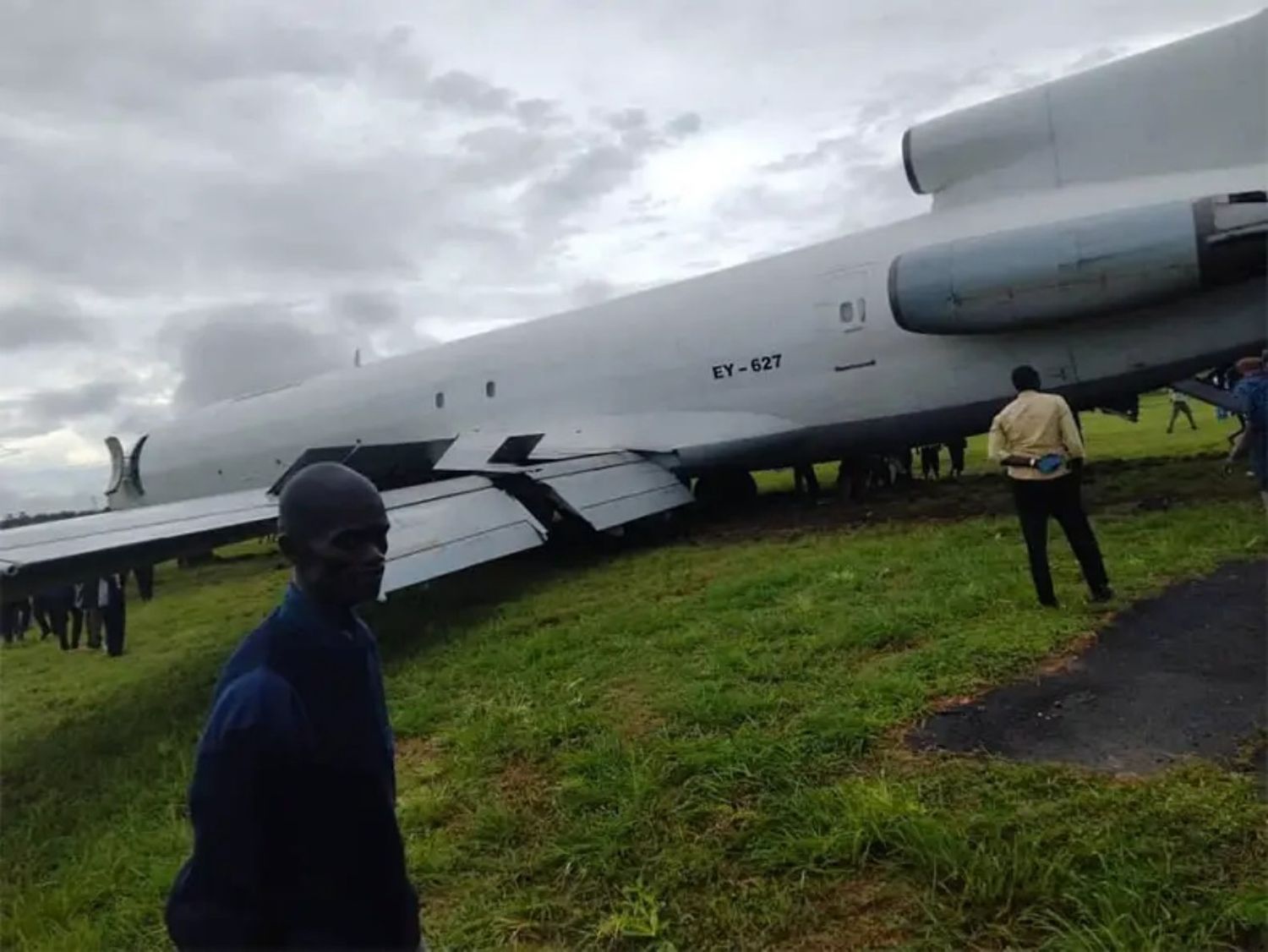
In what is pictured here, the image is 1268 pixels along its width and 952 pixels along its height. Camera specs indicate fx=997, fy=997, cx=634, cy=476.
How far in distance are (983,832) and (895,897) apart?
40 cm

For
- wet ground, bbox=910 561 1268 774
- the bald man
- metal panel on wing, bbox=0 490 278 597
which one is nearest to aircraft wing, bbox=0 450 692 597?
metal panel on wing, bbox=0 490 278 597

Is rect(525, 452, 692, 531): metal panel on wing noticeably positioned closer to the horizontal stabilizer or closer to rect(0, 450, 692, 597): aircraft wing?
rect(0, 450, 692, 597): aircraft wing

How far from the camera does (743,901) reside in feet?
9.68

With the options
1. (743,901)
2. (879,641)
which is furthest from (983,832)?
(879,641)

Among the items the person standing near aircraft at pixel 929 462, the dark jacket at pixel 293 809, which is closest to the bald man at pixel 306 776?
the dark jacket at pixel 293 809

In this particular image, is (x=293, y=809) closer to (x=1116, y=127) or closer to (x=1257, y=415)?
(x=1257, y=415)

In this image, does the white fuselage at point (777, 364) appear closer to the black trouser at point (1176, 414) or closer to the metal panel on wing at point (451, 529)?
the metal panel on wing at point (451, 529)

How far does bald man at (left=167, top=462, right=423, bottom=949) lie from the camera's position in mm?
1568

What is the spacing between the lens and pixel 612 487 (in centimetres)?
986

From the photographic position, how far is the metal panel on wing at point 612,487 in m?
9.23

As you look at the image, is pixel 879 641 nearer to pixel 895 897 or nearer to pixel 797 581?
pixel 797 581

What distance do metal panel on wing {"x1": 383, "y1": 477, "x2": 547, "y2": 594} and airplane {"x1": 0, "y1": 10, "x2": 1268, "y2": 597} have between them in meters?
0.02

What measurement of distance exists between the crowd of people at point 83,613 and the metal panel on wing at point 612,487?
141 inches

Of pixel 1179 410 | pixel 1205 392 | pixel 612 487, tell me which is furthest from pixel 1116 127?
pixel 1179 410
